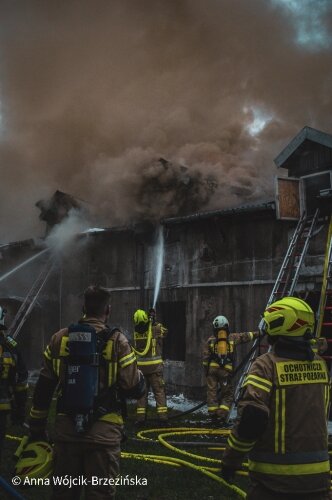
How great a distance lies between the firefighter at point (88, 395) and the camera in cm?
286

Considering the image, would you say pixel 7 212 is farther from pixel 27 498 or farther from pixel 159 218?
pixel 27 498

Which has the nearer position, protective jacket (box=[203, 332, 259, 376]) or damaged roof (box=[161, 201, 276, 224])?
protective jacket (box=[203, 332, 259, 376])

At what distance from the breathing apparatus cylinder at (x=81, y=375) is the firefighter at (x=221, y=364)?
544cm

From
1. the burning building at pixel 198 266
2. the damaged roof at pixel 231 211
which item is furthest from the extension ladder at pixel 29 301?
the damaged roof at pixel 231 211

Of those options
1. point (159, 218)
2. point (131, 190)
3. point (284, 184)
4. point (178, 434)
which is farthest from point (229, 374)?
point (131, 190)

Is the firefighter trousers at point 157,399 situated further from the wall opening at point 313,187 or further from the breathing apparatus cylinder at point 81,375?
the breathing apparatus cylinder at point 81,375

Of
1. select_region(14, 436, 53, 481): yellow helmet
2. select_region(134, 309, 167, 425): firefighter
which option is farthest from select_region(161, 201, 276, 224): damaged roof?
select_region(14, 436, 53, 481): yellow helmet

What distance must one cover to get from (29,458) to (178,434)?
13.8 feet

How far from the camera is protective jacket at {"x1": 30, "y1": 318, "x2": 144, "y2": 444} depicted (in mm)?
2928

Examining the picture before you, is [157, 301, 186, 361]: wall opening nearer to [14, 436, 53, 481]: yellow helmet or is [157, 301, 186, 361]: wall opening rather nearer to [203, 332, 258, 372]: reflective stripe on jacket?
[203, 332, 258, 372]: reflective stripe on jacket

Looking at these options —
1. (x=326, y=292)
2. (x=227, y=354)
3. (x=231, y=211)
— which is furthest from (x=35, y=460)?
(x=231, y=211)

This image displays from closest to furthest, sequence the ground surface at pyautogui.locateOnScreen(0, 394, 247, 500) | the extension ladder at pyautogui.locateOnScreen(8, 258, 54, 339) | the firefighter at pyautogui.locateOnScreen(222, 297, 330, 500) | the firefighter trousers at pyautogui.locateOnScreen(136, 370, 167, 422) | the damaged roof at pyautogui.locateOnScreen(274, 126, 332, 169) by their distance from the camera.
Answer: the firefighter at pyautogui.locateOnScreen(222, 297, 330, 500) → the ground surface at pyautogui.locateOnScreen(0, 394, 247, 500) → the firefighter trousers at pyautogui.locateOnScreen(136, 370, 167, 422) → the damaged roof at pyautogui.locateOnScreen(274, 126, 332, 169) → the extension ladder at pyautogui.locateOnScreen(8, 258, 54, 339)

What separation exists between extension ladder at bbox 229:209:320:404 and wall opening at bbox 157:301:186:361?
2547 millimetres

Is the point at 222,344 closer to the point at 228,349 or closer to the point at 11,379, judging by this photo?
the point at 228,349
